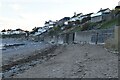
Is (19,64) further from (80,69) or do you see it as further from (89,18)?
(89,18)

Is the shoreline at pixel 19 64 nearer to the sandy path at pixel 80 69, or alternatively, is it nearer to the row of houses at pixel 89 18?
the sandy path at pixel 80 69

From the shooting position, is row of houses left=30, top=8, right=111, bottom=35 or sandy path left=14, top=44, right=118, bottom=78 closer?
sandy path left=14, top=44, right=118, bottom=78

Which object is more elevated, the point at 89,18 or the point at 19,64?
the point at 89,18

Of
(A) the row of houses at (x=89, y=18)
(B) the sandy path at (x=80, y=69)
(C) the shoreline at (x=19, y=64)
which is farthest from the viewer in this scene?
(A) the row of houses at (x=89, y=18)

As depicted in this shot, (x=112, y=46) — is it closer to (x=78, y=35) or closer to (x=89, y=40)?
(x=89, y=40)

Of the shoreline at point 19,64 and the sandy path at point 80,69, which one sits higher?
the sandy path at point 80,69

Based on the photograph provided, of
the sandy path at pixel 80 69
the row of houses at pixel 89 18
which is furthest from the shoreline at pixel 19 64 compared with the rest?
the row of houses at pixel 89 18

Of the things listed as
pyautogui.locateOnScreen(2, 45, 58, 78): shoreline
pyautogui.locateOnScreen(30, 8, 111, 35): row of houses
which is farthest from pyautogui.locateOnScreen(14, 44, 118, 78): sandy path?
pyautogui.locateOnScreen(30, 8, 111, 35): row of houses

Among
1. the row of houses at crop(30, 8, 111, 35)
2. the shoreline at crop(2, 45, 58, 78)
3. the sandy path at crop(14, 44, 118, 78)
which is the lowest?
the shoreline at crop(2, 45, 58, 78)

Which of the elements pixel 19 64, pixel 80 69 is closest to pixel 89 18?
pixel 19 64

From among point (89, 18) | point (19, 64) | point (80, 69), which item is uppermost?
point (89, 18)

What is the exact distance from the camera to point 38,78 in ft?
42.4

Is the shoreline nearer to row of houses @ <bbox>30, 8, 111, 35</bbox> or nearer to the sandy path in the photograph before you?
the sandy path

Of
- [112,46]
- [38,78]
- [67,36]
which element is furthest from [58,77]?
[67,36]
